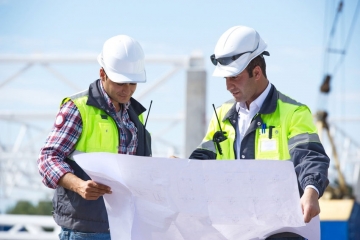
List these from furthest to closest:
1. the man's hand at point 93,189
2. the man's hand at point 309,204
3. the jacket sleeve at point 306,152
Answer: the man's hand at point 93,189 < the jacket sleeve at point 306,152 < the man's hand at point 309,204

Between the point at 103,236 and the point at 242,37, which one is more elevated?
the point at 242,37

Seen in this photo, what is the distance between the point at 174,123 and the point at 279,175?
16.6 metres

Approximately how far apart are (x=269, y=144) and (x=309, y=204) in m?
0.57

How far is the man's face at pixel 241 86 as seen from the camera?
4426 mm

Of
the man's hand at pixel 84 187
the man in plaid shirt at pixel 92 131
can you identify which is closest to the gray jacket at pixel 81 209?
the man in plaid shirt at pixel 92 131

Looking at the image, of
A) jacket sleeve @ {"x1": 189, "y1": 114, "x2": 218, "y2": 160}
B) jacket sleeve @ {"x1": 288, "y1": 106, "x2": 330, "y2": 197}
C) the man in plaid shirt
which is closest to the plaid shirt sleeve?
the man in plaid shirt

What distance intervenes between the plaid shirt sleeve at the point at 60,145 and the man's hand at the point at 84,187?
4 cm

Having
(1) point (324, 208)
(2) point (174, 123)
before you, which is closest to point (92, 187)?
(1) point (324, 208)

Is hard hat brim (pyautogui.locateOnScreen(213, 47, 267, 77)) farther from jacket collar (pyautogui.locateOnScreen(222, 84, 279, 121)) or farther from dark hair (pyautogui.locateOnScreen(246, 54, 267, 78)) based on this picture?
jacket collar (pyautogui.locateOnScreen(222, 84, 279, 121))

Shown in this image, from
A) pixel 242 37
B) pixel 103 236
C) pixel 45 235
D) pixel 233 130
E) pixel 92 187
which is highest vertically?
pixel 242 37

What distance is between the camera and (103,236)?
4762mm

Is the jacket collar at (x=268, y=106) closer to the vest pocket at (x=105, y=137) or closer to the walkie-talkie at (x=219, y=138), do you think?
the walkie-talkie at (x=219, y=138)

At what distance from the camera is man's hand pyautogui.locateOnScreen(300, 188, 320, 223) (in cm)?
389

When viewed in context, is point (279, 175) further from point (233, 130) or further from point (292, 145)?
point (233, 130)
